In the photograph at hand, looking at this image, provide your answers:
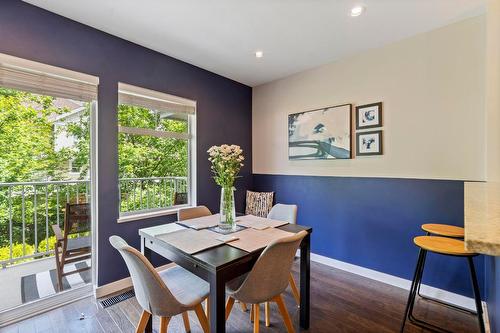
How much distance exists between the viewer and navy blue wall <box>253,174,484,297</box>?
228cm

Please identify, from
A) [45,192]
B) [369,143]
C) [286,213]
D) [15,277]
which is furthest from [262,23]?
[15,277]

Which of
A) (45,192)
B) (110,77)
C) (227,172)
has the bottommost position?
(45,192)

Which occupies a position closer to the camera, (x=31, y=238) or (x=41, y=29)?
(x=41, y=29)

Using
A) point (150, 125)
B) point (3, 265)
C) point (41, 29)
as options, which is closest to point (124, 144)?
point (150, 125)

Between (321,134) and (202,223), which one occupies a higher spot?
(321,134)

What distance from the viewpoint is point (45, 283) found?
2564 mm

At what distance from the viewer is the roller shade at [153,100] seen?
2605 mm

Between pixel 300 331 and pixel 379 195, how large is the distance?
5.49ft

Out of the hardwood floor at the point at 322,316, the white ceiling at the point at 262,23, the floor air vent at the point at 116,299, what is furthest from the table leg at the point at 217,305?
the white ceiling at the point at 262,23

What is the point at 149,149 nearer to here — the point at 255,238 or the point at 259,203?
the point at 259,203

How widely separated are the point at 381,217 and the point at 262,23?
94.8 inches

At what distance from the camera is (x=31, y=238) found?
2.90 m

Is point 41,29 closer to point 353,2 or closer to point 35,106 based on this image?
point 35,106

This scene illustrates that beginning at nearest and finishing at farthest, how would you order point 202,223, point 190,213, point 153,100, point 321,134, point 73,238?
point 202,223, point 190,213, point 73,238, point 153,100, point 321,134
